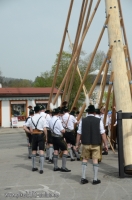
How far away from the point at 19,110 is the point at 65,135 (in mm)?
19779

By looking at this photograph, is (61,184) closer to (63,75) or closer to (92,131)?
(92,131)

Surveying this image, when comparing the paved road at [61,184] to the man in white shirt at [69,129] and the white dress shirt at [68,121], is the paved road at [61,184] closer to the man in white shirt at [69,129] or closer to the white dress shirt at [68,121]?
Answer: the man in white shirt at [69,129]

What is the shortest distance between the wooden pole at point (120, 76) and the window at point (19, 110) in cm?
2126

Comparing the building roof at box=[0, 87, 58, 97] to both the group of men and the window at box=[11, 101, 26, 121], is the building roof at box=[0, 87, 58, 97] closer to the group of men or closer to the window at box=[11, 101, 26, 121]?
the window at box=[11, 101, 26, 121]

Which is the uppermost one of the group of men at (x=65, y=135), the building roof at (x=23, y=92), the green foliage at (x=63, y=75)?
the green foliage at (x=63, y=75)

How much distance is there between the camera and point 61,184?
873 centimetres

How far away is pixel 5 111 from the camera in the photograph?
1217 inches

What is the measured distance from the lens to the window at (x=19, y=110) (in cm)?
3144

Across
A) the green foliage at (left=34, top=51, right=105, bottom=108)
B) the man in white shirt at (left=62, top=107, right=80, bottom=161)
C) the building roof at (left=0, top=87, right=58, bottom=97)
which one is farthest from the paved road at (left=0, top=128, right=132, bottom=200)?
the green foliage at (left=34, top=51, right=105, bottom=108)

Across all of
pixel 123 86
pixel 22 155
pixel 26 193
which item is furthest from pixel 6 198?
pixel 22 155

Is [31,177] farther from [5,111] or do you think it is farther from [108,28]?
[5,111]

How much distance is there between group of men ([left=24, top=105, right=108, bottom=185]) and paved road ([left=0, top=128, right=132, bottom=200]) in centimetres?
37

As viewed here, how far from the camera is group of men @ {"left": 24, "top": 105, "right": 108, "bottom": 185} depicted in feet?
28.8

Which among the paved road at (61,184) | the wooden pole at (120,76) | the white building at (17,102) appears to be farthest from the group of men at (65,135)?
the white building at (17,102)
